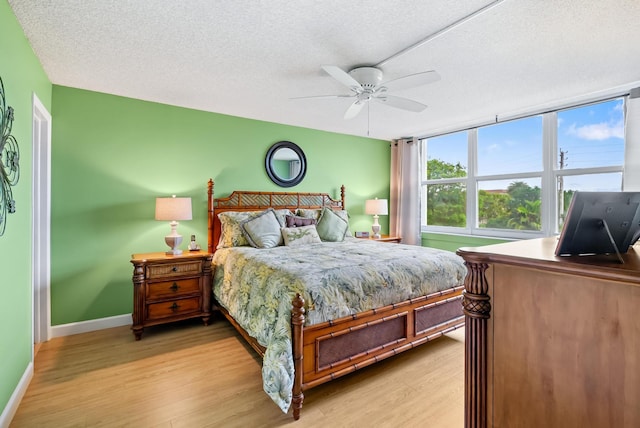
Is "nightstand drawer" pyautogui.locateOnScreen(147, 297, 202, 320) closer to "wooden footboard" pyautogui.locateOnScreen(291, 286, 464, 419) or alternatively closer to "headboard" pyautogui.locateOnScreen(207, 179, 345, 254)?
"headboard" pyautogui.locateOnScreen(207, 179, 345, 254)

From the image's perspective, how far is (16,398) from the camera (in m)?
1.98

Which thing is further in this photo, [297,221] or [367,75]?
[297,221]

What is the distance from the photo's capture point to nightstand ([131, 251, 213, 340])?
3004 millimetres

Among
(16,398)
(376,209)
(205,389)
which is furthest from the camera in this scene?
(376,209)

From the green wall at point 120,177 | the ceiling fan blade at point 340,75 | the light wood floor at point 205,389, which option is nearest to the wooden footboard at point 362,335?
the light wood floor at point 205,389

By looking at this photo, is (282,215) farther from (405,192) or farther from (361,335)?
(405,192)

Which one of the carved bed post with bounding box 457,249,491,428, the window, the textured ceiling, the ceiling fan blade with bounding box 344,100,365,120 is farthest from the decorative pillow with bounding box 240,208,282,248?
the window

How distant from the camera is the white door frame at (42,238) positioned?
2865mm

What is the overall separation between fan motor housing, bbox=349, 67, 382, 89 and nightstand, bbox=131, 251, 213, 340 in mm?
2347

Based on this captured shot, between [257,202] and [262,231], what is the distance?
862 mm

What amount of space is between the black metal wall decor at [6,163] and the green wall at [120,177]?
1.27m

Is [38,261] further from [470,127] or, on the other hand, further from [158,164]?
[470,127]

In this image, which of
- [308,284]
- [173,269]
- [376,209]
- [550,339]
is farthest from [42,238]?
→ [376,209]

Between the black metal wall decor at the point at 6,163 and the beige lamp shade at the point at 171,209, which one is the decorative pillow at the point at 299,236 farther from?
the black metal wall decor at the point at 6,163
